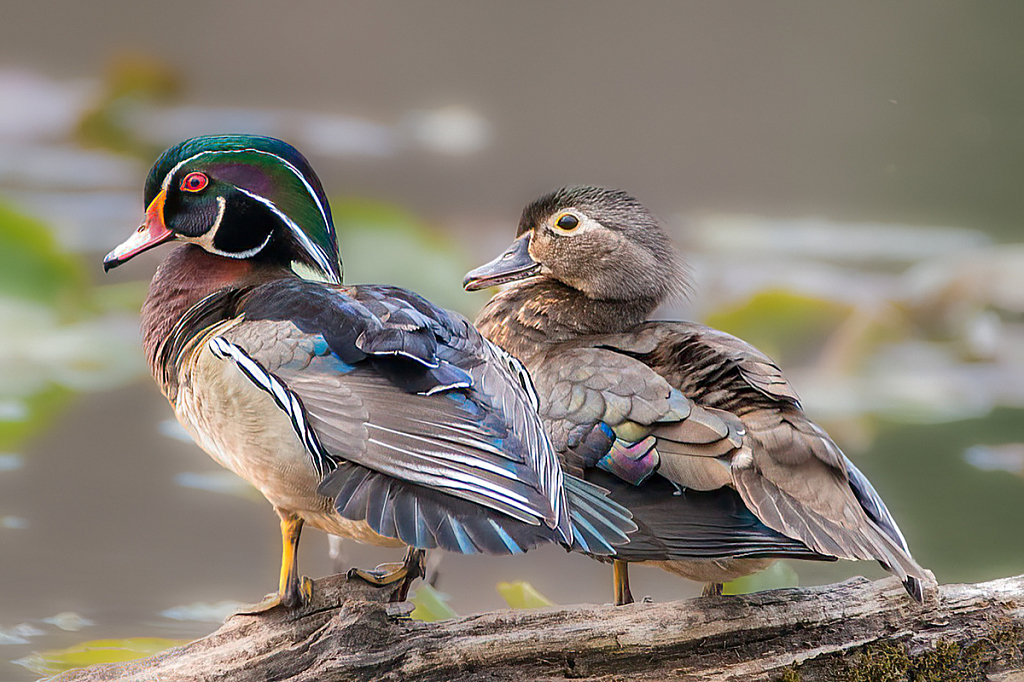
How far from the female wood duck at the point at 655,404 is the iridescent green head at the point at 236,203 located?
0.25m

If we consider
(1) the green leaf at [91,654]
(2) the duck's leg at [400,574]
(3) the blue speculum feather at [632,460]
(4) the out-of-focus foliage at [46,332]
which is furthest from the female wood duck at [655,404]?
(4) the out-of-focus foliage at [46,332]

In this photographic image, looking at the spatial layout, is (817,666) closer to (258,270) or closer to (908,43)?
(258,270)

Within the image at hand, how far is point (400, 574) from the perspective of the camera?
40.3 inches

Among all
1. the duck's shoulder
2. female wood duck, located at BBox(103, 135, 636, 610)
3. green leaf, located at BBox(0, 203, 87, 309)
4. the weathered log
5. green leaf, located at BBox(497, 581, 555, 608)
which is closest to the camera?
female wood duck, located at BBox(103, 135, 636, 610)

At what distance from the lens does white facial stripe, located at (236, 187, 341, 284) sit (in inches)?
39.9

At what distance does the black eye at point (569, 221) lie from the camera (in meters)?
1.24

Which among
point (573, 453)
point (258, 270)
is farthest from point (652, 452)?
point (258, 270)

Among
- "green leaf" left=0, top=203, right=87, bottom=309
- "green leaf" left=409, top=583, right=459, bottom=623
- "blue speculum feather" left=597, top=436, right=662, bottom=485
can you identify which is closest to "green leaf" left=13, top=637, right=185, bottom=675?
"green leaf" left=409, top=583, right=459, bottom=623

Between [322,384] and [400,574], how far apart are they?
270 millimetres

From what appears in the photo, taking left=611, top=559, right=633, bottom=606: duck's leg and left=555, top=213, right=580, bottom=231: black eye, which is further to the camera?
left=555, top=213, right=580, bottom=231: black eye

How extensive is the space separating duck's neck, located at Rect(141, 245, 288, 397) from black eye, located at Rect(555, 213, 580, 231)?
36 cm

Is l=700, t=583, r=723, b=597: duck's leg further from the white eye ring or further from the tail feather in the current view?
the white eye ring

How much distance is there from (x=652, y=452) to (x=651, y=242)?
1.13 ft

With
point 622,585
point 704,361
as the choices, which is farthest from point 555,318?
point 622,585
